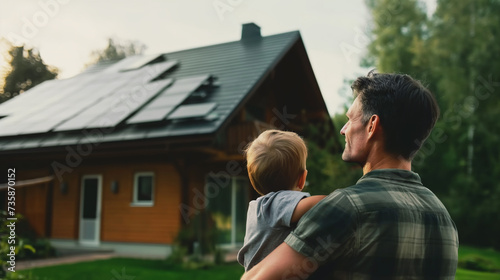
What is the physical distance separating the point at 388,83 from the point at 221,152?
987 centimetres

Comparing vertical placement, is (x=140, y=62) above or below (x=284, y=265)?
above

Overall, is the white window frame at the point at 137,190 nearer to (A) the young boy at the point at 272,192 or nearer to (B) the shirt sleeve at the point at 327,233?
(A) the young boy at the point at 272,192

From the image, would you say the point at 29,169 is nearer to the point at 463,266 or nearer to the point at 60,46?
the point at 60,46

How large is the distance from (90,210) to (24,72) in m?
4.64

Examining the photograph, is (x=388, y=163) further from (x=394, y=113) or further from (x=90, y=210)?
(x=90, y=210)

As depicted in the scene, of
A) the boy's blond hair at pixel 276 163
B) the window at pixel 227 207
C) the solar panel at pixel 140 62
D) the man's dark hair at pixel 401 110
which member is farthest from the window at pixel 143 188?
the man's dark hair at pixel 401 110

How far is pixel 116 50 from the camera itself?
3572 cm

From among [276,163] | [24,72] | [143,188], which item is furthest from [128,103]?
[276,163]

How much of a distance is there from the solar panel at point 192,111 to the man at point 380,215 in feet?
28.9

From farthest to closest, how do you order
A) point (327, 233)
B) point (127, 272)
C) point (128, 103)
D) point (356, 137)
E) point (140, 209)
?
1. point (140, 209)
2. point (128, 103)
3. point (127, 272)
4. point (356, 137)
5. point (327, 233)

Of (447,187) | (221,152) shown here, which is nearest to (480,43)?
(447,187)

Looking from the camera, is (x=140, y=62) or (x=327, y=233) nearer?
(x=327, y=233)

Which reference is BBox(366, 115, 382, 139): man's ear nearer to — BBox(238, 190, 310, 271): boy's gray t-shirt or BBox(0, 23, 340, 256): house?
BBox(238, 190, 310, 271): boy's gray t-shirt

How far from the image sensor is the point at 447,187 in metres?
20.5
